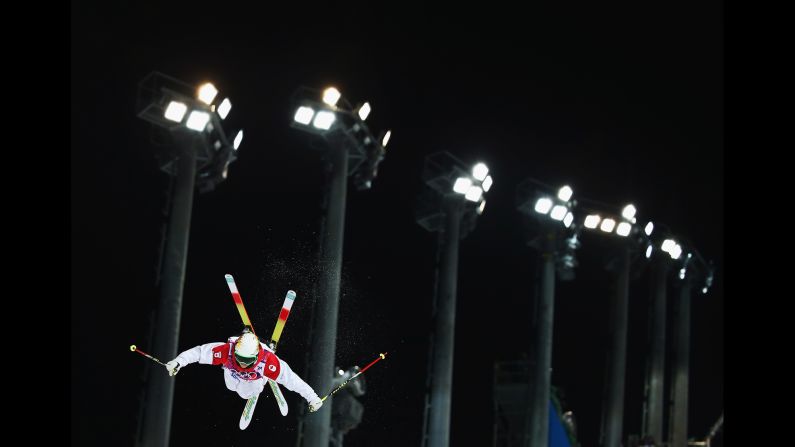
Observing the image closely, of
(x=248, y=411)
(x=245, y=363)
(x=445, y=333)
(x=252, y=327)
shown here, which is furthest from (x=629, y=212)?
(x=245, y=363)

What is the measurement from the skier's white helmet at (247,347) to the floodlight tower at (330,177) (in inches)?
287

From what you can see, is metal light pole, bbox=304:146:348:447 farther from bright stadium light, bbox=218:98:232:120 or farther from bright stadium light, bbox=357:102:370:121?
bright stadium light, bbox=218:98:232:120

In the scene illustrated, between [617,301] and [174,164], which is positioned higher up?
[174,164]

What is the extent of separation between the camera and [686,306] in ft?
132

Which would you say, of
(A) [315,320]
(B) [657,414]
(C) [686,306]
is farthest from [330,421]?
(C) [686,306]

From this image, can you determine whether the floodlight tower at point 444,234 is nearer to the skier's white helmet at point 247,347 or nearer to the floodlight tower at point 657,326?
the floodlight tower at point 657,326

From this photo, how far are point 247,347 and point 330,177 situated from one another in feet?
34.2

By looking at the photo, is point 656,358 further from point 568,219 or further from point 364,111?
point 364,111

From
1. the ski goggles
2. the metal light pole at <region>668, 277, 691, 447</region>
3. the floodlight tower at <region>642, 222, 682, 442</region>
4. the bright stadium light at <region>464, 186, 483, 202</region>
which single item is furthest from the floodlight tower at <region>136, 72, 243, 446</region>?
the metal light pole at <region>668, 277, 691, 447</region>

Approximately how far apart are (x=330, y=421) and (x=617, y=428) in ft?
43.1

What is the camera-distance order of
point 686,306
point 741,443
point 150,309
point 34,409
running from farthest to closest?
point 686,306 → point 150,309 → point 741,443 → point 34,409

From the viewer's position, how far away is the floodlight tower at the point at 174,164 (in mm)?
21328

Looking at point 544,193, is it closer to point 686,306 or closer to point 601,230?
point 601,230

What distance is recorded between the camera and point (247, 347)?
50.3ft
